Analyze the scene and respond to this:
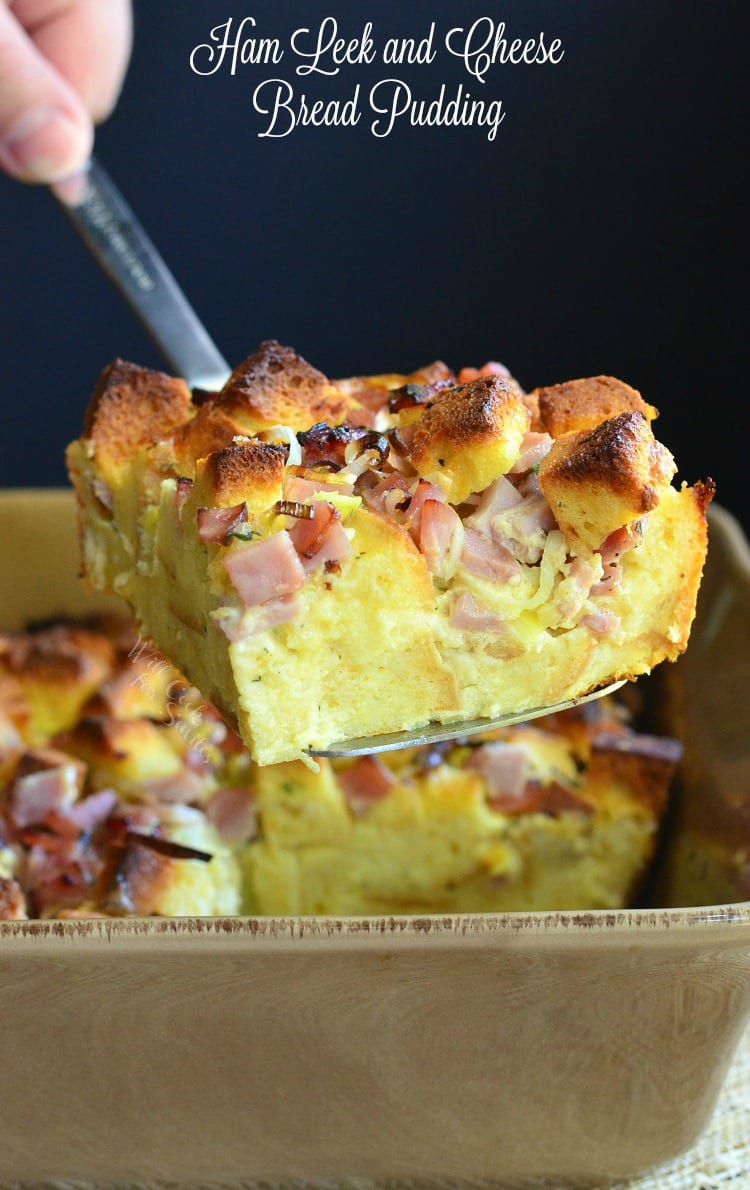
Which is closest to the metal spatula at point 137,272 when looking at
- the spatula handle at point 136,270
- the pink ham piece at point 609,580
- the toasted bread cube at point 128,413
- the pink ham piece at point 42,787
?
the spatula handle at point 136,270

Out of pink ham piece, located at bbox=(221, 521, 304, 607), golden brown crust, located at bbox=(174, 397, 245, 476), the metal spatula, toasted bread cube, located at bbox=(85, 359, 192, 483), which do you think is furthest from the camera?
the metal spatula

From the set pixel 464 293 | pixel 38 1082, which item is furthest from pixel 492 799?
pixel 464 293

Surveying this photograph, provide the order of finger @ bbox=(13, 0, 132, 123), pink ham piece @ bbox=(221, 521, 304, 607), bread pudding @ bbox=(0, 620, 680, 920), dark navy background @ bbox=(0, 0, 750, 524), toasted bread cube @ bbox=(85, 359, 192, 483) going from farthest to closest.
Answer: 1. dark navy background @ bbox=(0, 0, 750, 524)
2. bread pudding @ bbox=(0, 620, 680, 920)
3. finger @ bbox=(13, 0, 132, 123)
4. toasted bread cube @ bbox=(85, 359, 192, 483)
5. pink ham piece @ bbox=(221, 521, 304, 607)

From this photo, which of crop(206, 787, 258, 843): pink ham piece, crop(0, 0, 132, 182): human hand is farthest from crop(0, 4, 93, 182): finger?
crop(206, 787, 258, 843): pink ham piece

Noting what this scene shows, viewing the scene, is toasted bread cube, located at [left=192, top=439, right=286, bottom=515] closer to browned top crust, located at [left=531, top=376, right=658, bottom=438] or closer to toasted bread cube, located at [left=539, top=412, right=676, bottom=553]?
toasted bread cube, located at [left=539, top=412, right=676, bottom=553]

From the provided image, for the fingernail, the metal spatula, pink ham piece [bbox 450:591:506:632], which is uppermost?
the fingernail

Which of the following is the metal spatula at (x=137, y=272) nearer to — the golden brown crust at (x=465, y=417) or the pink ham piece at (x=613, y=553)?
the pink ham piece at (x=613, y=553)

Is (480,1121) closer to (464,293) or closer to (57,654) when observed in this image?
(57,654)

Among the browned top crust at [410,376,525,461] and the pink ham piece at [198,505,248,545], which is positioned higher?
the browned top crust at [410,376,525,461]

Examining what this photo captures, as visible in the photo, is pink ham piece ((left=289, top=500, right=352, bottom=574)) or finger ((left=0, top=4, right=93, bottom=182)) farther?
finger ((left=0, top=4, right=93, bottom=182))
